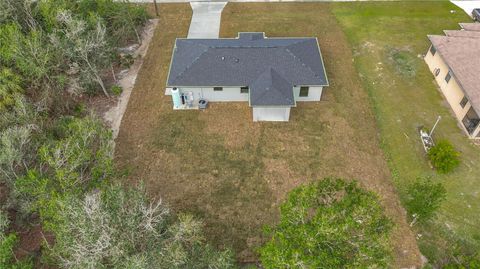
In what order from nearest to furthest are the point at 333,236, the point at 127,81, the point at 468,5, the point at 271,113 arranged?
the point at 333,236 < the point at 271,113 < the point at 127,81 < the point at 468,5

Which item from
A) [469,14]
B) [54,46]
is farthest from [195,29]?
[469,14]

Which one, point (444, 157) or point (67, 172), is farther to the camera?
point (444, 157)

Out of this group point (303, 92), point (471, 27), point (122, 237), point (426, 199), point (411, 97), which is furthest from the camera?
point (471, 27)

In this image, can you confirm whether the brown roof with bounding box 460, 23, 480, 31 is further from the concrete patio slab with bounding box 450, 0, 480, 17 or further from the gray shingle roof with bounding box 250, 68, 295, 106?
the gray shingle roof with bounding box 250, 68, 295, 106

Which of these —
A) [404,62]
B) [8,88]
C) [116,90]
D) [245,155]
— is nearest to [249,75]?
[245,155]

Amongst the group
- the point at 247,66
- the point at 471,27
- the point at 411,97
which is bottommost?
the point at 411,97

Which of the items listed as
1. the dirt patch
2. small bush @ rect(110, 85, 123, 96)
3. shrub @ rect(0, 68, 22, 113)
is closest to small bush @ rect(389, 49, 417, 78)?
the dirt patch

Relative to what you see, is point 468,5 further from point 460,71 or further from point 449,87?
point 460,71
